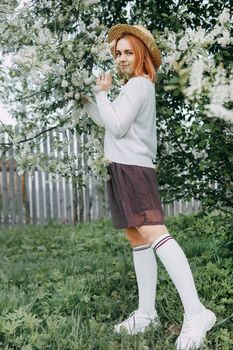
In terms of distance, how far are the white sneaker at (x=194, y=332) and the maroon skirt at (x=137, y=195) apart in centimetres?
53

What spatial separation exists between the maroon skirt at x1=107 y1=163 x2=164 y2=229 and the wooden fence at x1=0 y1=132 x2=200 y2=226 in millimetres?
6361

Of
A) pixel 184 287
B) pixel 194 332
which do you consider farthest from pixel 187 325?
pixel 184 287

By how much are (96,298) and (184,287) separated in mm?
918

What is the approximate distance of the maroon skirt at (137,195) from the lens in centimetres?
304

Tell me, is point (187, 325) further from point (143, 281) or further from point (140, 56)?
point (140, 56)

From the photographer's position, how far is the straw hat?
3025mm

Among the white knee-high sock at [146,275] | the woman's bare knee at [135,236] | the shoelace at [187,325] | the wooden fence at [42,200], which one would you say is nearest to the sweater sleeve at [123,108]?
the woman's bare knee at [135,236]

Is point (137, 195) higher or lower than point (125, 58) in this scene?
lower

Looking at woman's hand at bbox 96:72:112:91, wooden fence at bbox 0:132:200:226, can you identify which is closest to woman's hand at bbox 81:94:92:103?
woman's hand at bbox 96:72:112:91

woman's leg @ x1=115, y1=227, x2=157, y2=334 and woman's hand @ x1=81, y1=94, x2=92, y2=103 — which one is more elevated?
woman's hand @ x1=81, y1=94, x2=92, y2=103

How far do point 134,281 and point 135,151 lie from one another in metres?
1.38

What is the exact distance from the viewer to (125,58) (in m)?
3.06

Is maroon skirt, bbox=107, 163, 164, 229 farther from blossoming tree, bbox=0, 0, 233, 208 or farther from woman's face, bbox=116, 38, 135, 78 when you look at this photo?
woman's face, bbox=116, 38, 135, 78

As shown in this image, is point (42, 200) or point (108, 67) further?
point (42, 200)
